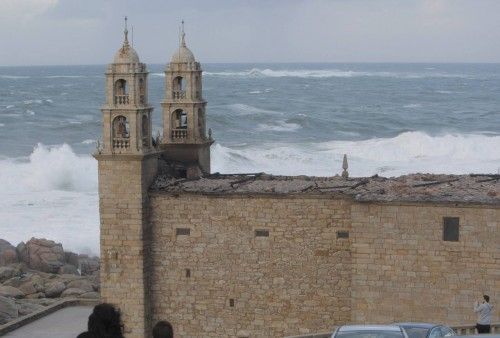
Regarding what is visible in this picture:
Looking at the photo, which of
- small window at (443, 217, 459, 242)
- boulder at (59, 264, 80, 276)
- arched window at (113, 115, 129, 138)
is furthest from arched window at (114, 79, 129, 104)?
boulder at (59, 264, 80, 276)

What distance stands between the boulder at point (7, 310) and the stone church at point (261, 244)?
5040 mm

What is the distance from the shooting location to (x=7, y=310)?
A: 31.4m

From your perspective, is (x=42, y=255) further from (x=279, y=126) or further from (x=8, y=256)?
(x=279, y=126)

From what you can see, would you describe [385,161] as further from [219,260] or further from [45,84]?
[45,84]

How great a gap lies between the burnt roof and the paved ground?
4.47m

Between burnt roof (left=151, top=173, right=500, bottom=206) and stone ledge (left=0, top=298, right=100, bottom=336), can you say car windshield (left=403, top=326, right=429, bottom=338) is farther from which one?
stone ledge (left=0, top=298, right=100, bottom=336)

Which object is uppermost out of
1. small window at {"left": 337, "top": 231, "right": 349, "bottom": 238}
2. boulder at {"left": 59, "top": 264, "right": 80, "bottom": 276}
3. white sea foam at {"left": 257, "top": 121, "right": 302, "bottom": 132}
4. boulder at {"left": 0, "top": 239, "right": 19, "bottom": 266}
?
white sea foam at {"left": 257, "top": 121, "right": 302, "bottom": 132}

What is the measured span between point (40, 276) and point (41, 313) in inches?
299

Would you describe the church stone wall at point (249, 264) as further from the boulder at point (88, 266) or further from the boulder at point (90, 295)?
the boulder at point (88, 266)

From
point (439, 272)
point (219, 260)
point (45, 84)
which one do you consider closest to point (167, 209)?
point (219, 260)

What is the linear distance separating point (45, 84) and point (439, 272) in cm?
13777

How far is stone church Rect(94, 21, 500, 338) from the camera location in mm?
25172

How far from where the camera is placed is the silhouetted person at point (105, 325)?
10.4m

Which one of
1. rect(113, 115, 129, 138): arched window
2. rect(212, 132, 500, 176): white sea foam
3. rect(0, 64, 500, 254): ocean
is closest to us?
rect(113, 115, 129, 138): arched window
